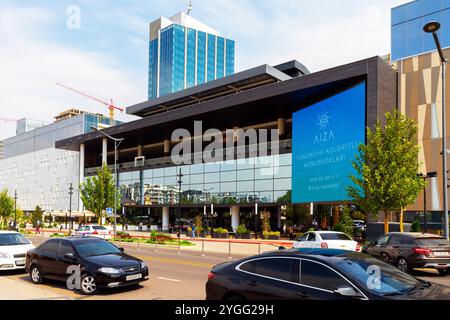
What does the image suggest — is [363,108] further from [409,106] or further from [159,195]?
[159,195]

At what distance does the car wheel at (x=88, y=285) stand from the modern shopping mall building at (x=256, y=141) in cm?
2855

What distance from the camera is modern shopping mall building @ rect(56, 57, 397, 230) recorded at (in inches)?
1471

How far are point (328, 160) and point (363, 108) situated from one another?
217 inches

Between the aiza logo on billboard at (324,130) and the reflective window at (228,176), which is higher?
the aiza logo on billboard at (324,130)

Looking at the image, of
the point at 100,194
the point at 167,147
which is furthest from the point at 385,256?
the point at 167,147

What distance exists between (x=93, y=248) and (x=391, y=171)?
1897 centimetres

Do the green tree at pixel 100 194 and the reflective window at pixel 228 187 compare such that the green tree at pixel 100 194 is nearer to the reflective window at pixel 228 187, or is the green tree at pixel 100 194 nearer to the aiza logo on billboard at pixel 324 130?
the reflective window at pixel 228 187

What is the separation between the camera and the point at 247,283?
7.38 metres

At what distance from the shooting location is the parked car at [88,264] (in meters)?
11.4

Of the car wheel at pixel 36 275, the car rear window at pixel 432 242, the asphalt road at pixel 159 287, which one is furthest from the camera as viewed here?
the car rear window at pixel 432 242

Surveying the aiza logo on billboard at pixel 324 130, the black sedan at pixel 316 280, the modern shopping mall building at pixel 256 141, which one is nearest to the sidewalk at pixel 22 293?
the black sedan at pixel 316 280

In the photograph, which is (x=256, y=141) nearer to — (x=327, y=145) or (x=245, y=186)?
(x=245, y=186)

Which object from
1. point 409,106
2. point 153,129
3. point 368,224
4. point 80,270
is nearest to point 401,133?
point 368,224

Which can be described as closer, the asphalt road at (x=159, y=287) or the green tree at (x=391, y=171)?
the asphalt road at (x=159, y=287)
